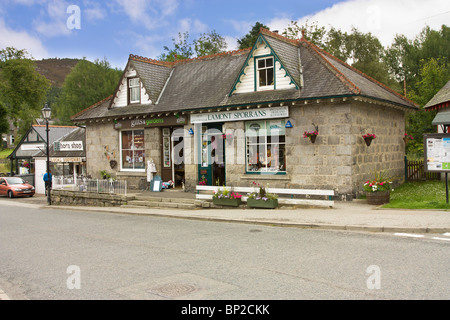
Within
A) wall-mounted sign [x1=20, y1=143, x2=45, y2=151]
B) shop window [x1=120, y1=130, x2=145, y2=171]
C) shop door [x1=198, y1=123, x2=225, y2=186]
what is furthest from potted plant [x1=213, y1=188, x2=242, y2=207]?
wall-mounted sign [x1=20, y1=143, x2=45, y2=151]

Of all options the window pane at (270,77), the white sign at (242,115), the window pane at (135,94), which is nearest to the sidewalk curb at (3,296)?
the white sign at (242,115)

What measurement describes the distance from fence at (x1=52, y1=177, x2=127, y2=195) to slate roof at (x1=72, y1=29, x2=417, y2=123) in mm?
3528

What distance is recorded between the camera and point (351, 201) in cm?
1470

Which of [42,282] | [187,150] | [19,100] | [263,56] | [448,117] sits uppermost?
[19,100]

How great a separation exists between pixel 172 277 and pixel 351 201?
32.0ft

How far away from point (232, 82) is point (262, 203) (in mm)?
6661

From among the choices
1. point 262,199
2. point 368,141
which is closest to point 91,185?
point 262,199

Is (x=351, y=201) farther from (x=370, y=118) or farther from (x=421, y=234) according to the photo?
(x=421, y=234)

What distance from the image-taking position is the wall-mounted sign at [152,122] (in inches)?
755

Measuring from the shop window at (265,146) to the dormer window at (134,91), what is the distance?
7289 millimetres

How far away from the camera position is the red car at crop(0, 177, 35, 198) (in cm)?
3241

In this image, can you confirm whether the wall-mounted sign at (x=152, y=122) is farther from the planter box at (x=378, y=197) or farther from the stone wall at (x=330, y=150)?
the planter box at (x=378, y=197)

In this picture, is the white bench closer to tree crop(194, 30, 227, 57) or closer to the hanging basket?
the hanging basket

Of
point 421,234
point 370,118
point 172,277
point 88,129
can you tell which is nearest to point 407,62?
point 370,118
